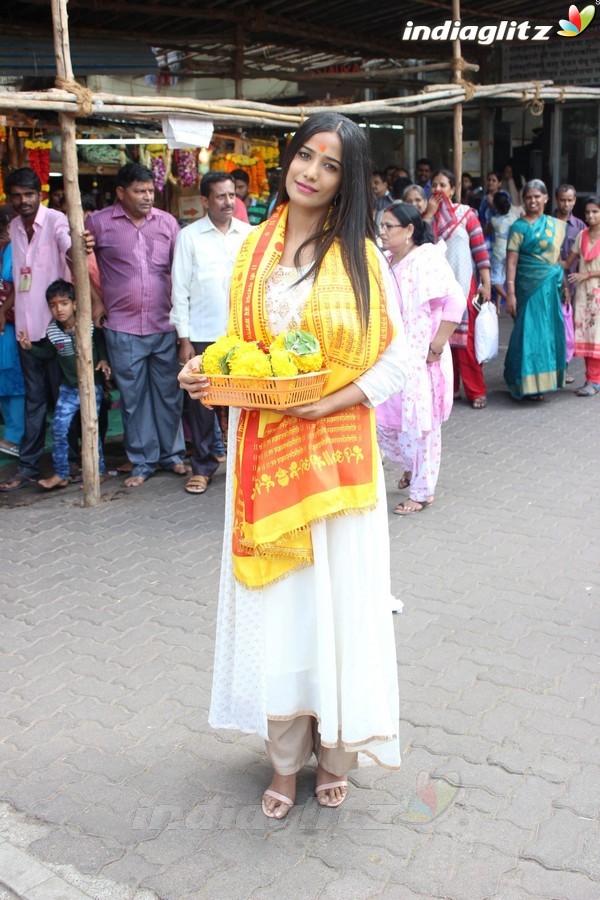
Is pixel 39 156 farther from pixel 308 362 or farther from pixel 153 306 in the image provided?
pixel 308 362

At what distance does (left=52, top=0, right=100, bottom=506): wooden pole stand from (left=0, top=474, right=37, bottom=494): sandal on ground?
665mm

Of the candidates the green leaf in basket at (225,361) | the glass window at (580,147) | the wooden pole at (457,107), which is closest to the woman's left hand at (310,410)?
the green leaf in basket at (225,361)

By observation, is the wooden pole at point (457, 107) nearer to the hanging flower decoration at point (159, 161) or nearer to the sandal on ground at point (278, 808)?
the hanging flower decoration at point (159, 161)

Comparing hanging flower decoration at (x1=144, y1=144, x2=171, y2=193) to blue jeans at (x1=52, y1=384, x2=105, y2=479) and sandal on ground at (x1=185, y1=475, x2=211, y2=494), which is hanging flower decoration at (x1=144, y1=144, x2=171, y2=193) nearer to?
blue jeans at (x1=52, y1=384, x2=105, y2=479)

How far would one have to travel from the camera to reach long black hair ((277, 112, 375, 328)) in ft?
A: 8.68

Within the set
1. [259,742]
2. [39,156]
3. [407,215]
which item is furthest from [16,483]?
[39,156]

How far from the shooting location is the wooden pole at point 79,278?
215 inches

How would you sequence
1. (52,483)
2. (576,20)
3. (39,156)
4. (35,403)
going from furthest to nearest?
(576,20) → (39,156) → (35,403) → (52,483)

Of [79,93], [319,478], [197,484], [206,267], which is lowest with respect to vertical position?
[197,484]

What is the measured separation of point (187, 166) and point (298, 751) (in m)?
7.95

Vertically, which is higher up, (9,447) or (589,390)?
(589,390)

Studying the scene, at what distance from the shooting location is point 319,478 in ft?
8.89

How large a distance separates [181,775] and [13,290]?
4.33 meters

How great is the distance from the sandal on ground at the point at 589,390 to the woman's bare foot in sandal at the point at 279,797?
21.4 ft
